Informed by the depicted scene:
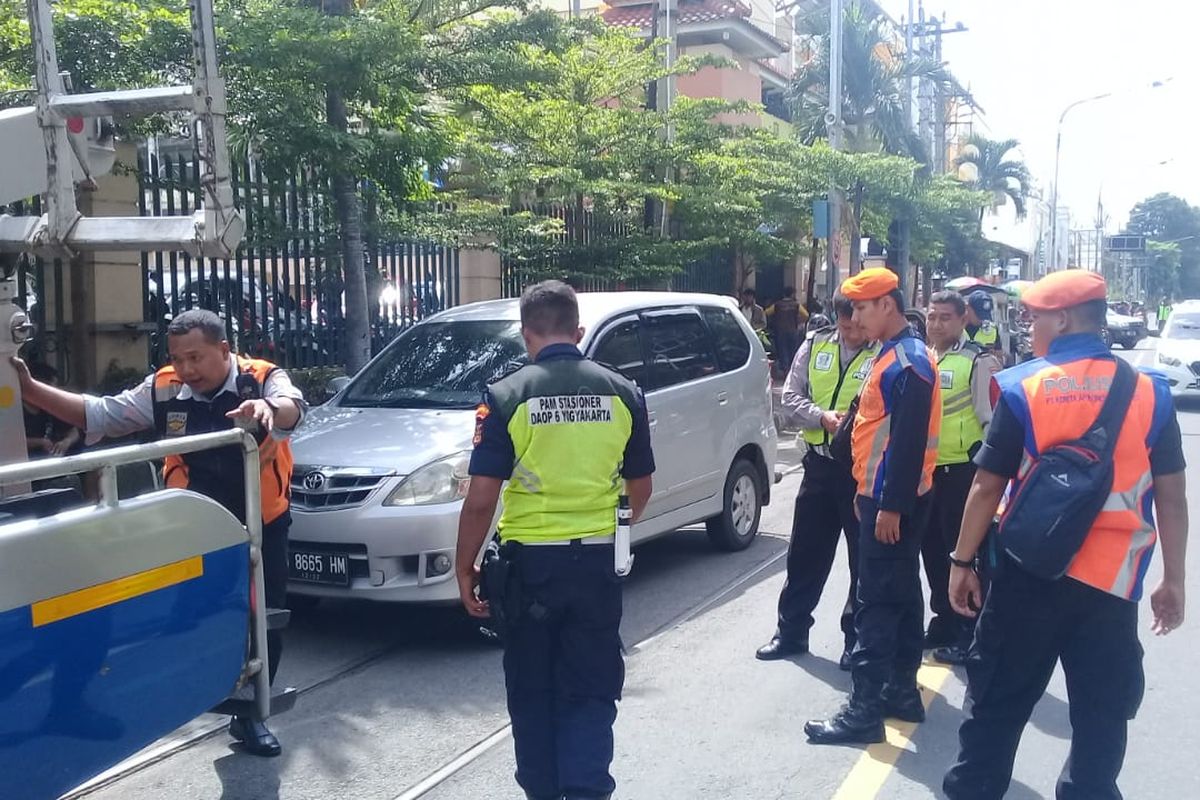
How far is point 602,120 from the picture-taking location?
1230cm

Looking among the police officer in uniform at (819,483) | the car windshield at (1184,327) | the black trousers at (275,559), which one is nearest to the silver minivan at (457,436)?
the black trousers at (275,559)

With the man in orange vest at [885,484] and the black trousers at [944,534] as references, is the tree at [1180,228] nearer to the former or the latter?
the black trousers at [944,534]

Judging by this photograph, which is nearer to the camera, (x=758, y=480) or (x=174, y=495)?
(x=174, y=495)

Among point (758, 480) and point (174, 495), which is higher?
point (174, 495)

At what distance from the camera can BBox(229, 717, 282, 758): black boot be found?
15.3 ft

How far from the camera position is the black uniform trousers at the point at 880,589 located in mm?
4727

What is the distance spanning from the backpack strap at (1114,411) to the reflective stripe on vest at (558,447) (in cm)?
142

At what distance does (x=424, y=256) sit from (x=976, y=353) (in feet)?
26.6

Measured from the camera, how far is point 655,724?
5.06m

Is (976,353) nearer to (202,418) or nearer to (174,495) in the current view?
(202,418)

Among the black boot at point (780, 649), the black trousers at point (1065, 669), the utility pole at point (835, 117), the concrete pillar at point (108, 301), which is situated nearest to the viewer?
the black trousers at point (1065, 669)

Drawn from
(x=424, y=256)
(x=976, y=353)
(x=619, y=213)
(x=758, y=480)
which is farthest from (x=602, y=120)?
(x=976, y=353)

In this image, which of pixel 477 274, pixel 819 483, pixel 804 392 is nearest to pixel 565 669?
pixel 819 483

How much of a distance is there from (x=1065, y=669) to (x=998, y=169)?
34601mm
